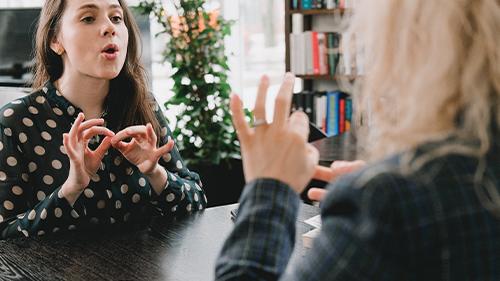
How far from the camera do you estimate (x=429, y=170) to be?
0.67m

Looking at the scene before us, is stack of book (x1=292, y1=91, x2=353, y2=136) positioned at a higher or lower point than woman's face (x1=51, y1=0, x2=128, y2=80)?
lower

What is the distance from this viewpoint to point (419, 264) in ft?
2.20

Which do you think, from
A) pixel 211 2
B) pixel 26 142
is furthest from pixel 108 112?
pixel 211 2

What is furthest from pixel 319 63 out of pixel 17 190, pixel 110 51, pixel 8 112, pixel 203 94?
pixel 17 190

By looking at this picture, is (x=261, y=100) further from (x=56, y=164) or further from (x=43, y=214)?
(x=56, y=164)

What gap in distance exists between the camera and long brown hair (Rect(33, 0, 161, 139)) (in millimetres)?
1981

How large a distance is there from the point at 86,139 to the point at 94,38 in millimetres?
443

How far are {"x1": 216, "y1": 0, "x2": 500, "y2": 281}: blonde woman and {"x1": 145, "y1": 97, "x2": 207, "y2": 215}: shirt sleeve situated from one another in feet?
3.66

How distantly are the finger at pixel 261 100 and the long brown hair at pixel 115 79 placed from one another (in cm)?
112

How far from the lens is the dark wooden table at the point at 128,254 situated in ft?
4.28

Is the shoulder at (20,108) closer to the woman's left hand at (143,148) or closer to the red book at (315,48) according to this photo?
the woman's left hand at (143,148)

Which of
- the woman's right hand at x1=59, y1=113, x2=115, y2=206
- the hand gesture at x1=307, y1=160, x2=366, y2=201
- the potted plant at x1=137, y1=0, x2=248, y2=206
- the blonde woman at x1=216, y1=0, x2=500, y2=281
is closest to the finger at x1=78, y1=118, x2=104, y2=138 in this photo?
the woman's right hand at x1=59, y1=113, x2=115, y2=206

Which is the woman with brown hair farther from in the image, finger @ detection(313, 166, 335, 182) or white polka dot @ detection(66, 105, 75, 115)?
finger @ detection(313, 166, 335, 182)

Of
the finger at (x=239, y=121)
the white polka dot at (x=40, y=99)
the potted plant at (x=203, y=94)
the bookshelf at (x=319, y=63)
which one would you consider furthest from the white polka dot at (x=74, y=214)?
the bookshelf at (x=319, y=63)
